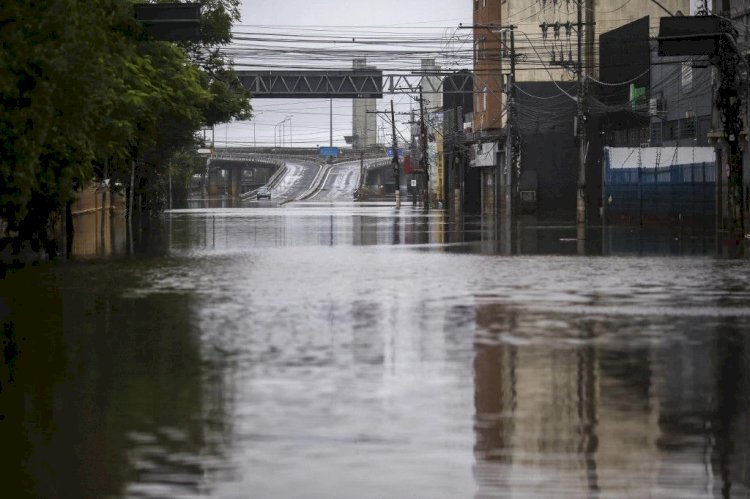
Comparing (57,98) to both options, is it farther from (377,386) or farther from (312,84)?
(312,84)

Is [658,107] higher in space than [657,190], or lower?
higher

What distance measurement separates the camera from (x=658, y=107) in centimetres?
7569

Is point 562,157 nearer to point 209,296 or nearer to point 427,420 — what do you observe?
point 209,296

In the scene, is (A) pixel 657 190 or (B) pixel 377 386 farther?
(A) pixel 657 190

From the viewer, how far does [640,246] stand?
39.8m

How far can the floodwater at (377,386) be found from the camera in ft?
27.9

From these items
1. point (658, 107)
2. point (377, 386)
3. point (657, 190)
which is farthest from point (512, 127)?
point (377, 386)

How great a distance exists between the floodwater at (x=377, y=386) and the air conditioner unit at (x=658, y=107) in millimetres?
49609

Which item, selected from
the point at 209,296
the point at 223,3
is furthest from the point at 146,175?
the point at 209,296

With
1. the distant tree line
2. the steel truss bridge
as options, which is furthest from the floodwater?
the steel truss bridge

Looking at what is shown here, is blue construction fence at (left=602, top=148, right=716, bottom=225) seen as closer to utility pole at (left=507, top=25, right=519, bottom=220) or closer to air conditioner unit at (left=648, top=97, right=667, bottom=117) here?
air conditioner unit at (left=648, top=97, right=667, bottom=117)

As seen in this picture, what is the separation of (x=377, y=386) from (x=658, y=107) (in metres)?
65.3

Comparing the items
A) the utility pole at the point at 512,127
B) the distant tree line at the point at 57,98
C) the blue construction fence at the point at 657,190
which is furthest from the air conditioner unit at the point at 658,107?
the distant tree line at the point at 57,98

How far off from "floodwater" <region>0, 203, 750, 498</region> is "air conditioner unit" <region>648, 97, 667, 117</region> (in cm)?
4961
